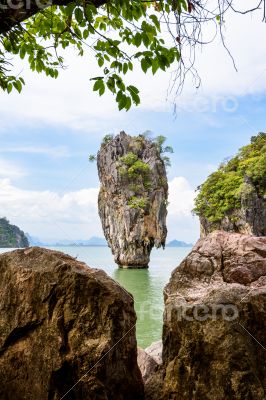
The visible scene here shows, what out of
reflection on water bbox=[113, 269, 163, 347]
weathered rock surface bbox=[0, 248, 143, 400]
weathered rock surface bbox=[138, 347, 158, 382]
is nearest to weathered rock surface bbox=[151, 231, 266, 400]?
weathered rock surface bbox=[0, 248, 143, 400]

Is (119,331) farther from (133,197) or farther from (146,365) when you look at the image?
(133,197)

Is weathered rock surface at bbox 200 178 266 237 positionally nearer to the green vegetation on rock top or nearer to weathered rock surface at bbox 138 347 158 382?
the green vegetation on rock top

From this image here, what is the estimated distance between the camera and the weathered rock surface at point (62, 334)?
3150mm

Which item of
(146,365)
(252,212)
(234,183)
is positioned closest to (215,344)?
(146,365)

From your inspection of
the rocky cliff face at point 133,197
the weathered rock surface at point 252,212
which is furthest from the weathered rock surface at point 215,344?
the rocky cliff face at point 133,197

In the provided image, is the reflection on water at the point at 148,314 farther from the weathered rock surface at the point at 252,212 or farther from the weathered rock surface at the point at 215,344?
the weathered rock surface at the point at 252,212

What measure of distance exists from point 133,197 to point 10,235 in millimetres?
33771

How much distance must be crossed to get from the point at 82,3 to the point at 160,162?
1635 inches

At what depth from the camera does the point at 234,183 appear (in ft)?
108

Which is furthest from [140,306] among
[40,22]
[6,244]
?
[6,244]

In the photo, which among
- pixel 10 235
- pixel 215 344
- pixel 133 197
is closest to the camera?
pixel 215 344

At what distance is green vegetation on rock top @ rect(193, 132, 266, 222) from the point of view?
102 ft

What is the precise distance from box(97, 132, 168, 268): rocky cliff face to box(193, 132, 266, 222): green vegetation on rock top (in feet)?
22.9

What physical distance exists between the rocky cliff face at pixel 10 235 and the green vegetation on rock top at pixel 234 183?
129 ft
